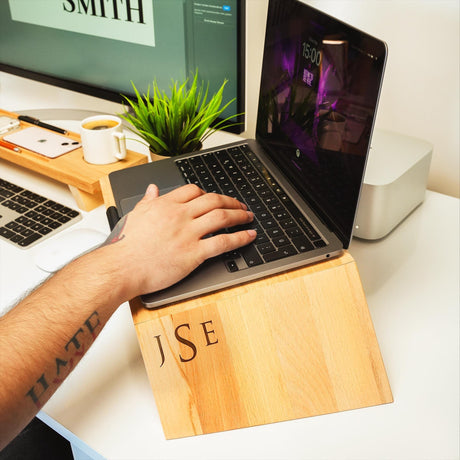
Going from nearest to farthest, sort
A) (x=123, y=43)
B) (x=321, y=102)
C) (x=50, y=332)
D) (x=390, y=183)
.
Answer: (x=50, y=332) < (x=321, y=102) < (x=390, y=183) < (x=123, y=43)

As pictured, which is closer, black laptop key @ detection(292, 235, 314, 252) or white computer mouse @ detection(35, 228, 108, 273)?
black laptop key @ detection(292, 235, 314, 252)

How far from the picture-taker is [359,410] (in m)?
0.54

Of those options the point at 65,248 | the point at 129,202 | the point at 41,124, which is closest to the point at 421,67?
the point at 129,202

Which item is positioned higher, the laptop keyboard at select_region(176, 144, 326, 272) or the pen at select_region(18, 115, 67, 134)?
the laptop keyboard at select_region(176, 144, 326, 272)

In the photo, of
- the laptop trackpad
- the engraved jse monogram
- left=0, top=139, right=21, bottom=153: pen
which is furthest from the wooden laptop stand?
left=0, top=139, right=21, bottom=153: pen

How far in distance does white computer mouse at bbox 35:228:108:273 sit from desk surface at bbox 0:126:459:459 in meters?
0.02

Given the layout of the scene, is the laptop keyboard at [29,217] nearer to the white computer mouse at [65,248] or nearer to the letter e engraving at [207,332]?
the white computer mouse at [65,248]

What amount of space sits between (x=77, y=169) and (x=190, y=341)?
51 cm

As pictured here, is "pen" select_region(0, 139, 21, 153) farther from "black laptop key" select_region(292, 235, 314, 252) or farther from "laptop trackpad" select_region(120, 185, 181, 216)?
"black laptop key" select_region(292, 235, 314, 252)

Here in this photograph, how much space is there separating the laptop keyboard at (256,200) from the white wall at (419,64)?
0.32m

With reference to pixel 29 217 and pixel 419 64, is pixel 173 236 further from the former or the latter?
pixel 419 64

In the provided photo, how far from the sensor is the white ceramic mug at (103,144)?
892mm

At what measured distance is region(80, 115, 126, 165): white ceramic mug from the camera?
89cm

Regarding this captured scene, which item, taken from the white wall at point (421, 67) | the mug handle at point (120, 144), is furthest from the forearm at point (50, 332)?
the white wall at point (421, 67)
